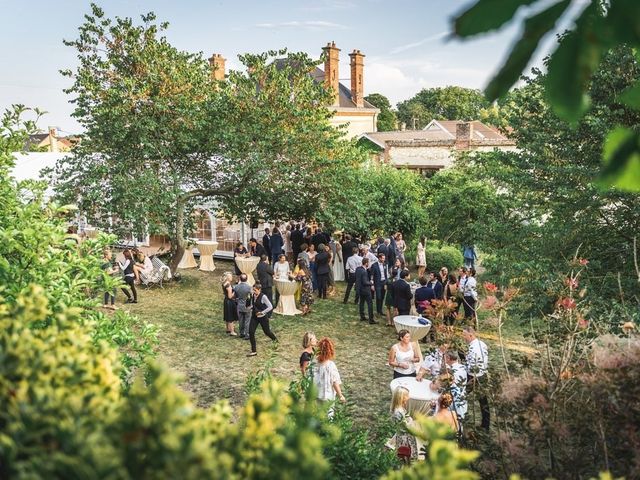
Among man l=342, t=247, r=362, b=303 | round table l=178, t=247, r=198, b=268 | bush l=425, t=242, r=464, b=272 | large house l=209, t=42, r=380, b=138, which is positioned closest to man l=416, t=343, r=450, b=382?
man l=342, t=247, r=362, b=303

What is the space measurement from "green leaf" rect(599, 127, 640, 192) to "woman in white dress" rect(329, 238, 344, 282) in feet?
55.0

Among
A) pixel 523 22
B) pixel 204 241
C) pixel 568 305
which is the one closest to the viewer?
pixel 523 22

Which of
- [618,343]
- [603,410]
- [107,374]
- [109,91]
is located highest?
[109,91]

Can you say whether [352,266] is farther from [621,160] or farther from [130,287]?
[621,160]

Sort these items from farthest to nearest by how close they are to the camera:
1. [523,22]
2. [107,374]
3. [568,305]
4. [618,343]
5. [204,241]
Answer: [204,241] → [568,305] → [618,343] → [107,374] → [523,22]

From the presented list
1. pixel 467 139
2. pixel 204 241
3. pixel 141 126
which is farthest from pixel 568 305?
pixel 467 139

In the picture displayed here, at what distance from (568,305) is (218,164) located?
13021 millimetres

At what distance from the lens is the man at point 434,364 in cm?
659

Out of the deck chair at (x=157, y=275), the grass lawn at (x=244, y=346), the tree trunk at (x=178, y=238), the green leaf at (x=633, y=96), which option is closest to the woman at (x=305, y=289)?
the grass lawn at (x=244, y=346)

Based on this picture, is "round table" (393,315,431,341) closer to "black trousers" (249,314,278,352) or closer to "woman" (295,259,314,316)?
"black trousers" (249,314,278,352)

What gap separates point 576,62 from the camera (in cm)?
113

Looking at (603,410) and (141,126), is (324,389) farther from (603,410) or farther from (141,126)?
(141,126)

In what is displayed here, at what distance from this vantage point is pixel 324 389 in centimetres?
750

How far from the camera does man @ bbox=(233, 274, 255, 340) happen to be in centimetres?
1190
